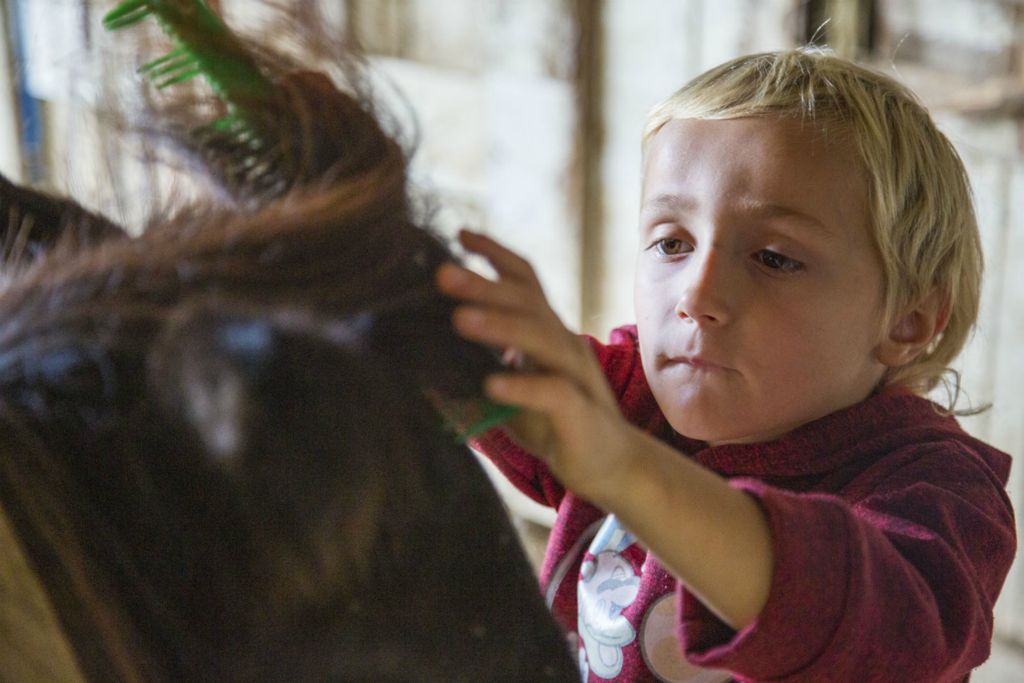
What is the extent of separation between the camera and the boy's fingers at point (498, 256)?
0.46m

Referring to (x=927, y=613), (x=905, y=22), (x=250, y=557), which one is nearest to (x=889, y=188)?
(x=927, y=613)

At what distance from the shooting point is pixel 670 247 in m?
0.91

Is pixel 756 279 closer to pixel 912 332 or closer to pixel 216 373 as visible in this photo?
pixel 912 332

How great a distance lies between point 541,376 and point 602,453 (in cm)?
7

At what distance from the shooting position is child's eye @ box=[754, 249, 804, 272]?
2.76 feet

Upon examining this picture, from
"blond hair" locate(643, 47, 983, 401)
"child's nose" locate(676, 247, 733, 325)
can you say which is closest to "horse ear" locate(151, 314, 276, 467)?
"child's nose" locate(676, 247, 733, 325)

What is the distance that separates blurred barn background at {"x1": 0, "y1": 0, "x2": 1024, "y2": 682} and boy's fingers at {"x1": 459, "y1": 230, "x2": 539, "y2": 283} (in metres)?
0.84

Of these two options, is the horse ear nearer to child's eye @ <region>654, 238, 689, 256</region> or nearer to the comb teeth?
the comb teeth

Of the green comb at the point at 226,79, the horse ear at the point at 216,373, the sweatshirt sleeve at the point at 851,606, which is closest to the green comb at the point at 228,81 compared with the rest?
the green comb at the point at 226,79

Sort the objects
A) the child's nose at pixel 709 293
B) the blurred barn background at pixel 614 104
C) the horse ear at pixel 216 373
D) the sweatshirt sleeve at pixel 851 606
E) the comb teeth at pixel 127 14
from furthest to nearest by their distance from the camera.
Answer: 1. the blurred barn background at pixel 614 104
2. the child's nose at pixel 709 293
3. the sweatshirt sleeve at pixel 851 606
4. the comb teeth at pixel 127 14
5. the horse ear at pixel 216 373

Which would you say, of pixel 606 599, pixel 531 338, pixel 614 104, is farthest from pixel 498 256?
pixel 614 104

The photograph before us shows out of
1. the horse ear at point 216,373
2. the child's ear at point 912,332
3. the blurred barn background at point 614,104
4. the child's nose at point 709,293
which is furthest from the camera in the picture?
the blurred barn background at point 614,104

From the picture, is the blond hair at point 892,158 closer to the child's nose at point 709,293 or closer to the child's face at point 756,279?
the child's face at point 756,279

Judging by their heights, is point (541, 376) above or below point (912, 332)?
above
